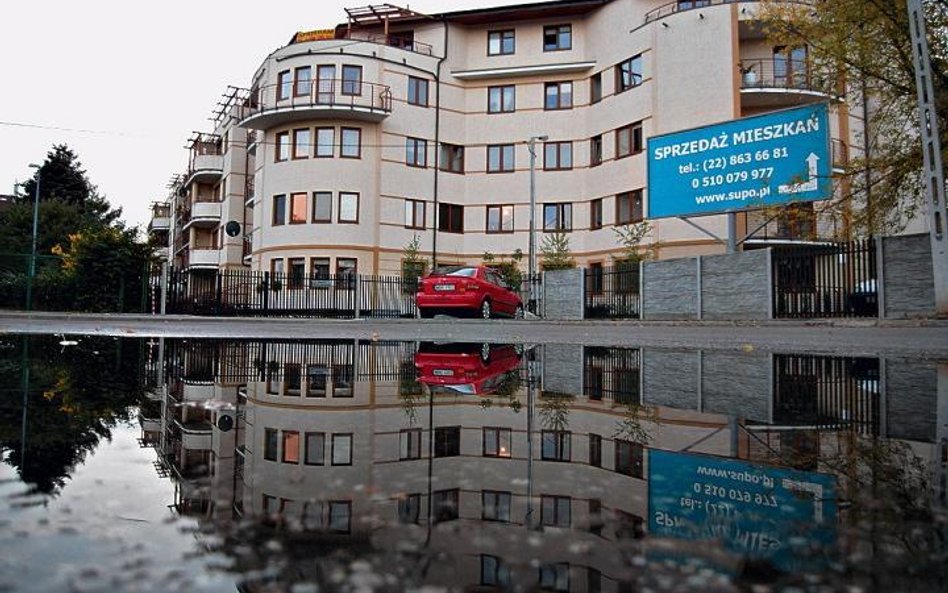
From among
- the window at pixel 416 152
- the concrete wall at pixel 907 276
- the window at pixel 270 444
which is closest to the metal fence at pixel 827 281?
the concrete wall at pixel 907 276

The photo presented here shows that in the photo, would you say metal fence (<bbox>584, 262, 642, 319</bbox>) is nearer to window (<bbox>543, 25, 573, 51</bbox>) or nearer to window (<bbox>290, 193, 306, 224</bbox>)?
window (<bbox>290, 193, 306, 224</bbox>)

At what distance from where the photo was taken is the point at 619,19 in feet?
107

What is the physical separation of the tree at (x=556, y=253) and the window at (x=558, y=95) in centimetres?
699

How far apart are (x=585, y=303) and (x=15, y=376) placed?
20.4 metres

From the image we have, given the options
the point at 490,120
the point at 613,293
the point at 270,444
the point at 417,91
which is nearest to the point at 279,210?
the point at 417,91

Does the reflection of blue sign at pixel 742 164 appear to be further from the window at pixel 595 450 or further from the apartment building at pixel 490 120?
the window at pixel 595 450

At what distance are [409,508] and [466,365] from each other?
417 centimetres

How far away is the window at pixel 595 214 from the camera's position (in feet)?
110

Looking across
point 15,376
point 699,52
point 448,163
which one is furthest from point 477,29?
point 15,376

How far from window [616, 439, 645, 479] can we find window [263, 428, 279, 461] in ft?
3.73

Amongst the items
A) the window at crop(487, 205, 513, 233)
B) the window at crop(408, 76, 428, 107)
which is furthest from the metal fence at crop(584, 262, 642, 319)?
the window at crop(408, 76, 428, 107)

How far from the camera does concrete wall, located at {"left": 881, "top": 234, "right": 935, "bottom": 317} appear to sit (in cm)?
1351

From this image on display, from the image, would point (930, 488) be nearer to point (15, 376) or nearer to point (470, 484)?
point (470, 484)

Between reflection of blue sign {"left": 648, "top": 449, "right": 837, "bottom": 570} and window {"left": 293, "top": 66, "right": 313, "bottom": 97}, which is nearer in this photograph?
reflection of blue sign {"left": 648, "top": 449, "right": 837, "bottom": 570}
